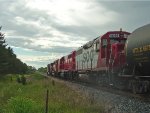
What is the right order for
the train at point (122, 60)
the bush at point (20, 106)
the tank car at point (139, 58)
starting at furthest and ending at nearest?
the train at point (122, 60) < the tank car at point (139, 58) < the bush at point (20, 106)

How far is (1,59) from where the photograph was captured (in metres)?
101

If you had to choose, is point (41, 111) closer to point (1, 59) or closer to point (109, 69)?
point (109, 69)

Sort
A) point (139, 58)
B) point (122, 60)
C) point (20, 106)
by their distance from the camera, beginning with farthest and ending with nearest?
point (122, 60), point (139, 58), point (20, 106)

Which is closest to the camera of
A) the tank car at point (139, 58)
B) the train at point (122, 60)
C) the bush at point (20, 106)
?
the bush at point (20, 106)

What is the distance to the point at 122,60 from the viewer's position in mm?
23500

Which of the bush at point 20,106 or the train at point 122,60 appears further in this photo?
the train at point 122,60

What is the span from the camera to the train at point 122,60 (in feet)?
63.8

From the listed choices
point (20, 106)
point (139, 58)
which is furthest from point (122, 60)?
point (20, 106)

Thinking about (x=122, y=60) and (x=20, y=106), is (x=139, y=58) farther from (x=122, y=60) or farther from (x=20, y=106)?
(x=20, y=106)

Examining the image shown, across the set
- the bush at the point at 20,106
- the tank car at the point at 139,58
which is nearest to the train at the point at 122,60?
the tank car at the point at 139,58

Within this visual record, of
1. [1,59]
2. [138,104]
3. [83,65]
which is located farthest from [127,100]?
[1,59]

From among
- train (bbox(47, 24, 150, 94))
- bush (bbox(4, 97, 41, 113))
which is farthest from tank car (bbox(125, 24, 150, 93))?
bush (bbox(4, 97, 41, 113))

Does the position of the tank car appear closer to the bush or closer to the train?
the train

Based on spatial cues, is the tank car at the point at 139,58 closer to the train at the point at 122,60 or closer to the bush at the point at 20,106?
the train at the point at 122,60
